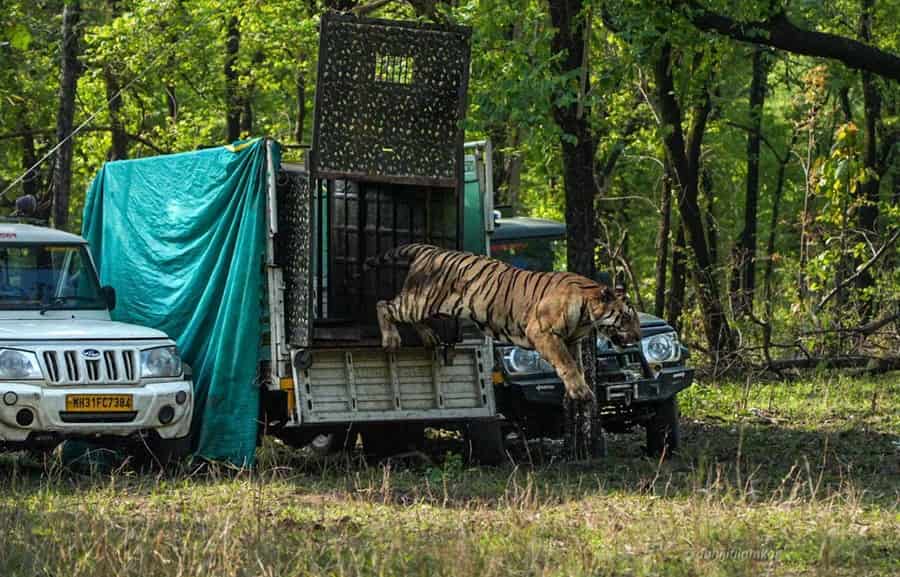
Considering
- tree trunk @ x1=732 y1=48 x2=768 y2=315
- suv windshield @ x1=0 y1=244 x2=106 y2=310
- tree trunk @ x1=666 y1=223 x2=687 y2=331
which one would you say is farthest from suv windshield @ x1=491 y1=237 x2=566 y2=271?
tree trunk @ x1=732 y1=48 x2=768 y2=315

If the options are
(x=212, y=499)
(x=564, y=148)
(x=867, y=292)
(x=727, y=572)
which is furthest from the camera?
(x=867, y=292)

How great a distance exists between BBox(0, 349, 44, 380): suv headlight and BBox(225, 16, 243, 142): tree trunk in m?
16.5

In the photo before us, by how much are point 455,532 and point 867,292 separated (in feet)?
48.9

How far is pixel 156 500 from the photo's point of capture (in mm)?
11242

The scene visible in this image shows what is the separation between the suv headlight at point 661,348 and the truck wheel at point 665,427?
374 millimetres

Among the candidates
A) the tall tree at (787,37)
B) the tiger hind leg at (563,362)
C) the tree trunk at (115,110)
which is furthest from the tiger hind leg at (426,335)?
the tree trunk at (115,110)

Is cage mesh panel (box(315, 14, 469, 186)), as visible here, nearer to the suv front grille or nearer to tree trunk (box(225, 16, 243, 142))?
the suv front grille

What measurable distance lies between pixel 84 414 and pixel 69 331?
2.62ft

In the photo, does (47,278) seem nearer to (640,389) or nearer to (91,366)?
(91,366)

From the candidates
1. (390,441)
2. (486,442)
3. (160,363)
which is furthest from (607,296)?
(160,363)

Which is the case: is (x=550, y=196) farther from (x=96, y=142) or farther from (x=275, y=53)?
(x=96, y=142)

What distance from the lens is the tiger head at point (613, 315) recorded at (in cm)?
1209

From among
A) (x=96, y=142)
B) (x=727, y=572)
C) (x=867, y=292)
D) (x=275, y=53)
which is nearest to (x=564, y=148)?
(x=727, y=572)

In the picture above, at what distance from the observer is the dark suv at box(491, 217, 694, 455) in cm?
1370
